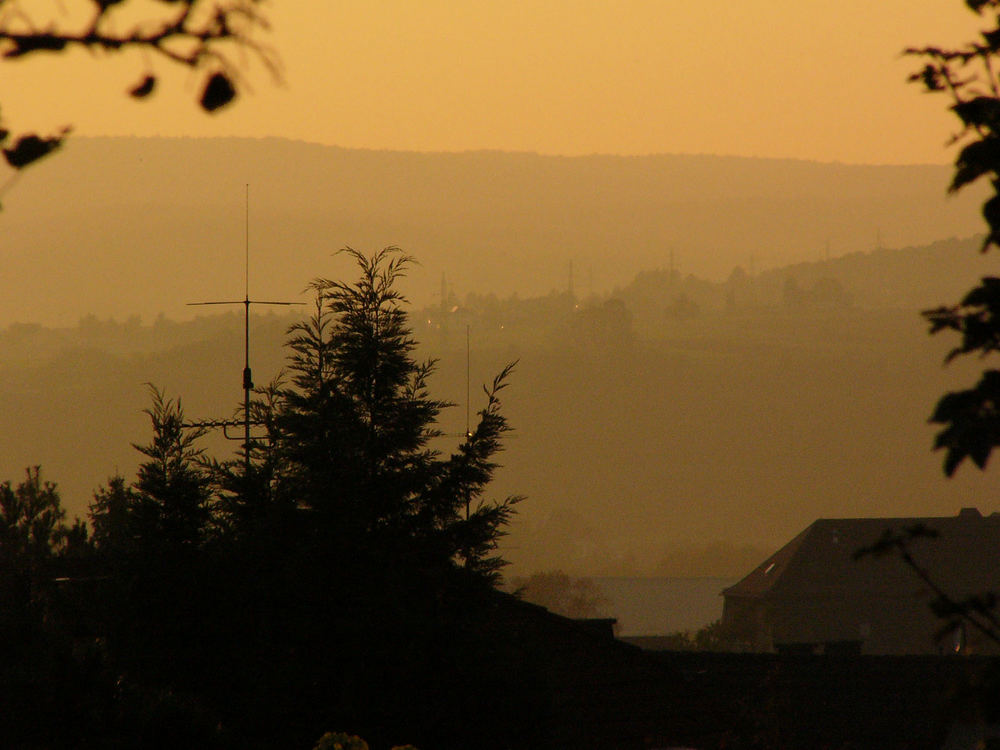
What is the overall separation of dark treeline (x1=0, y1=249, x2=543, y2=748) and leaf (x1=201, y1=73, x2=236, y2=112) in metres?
13.5

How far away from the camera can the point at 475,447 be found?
19344 mm

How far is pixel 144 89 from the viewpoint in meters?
3.69

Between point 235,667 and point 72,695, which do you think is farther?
point 235,667

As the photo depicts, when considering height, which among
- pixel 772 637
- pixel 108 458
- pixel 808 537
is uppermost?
pixel 108 458

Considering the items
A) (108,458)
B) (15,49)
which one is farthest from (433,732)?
(108,458)

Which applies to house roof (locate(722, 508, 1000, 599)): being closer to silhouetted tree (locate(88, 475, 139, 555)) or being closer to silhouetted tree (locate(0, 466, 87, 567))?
silhouetted tree (locate(0, 466, 87, 567))

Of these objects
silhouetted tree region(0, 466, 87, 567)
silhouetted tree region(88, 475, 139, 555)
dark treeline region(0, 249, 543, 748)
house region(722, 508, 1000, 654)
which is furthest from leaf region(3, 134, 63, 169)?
house region(722, 508, 1000, 654)

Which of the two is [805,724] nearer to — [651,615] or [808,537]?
[808,537]

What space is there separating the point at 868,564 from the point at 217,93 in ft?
422

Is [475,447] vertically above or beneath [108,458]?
beneath

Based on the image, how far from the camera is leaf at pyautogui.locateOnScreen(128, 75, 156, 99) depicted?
12.1ft

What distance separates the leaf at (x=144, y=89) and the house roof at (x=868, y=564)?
4490 inches

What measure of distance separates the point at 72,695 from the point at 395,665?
17.9ft

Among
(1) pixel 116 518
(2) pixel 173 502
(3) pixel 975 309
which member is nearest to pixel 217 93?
(3) pixel 975 309
